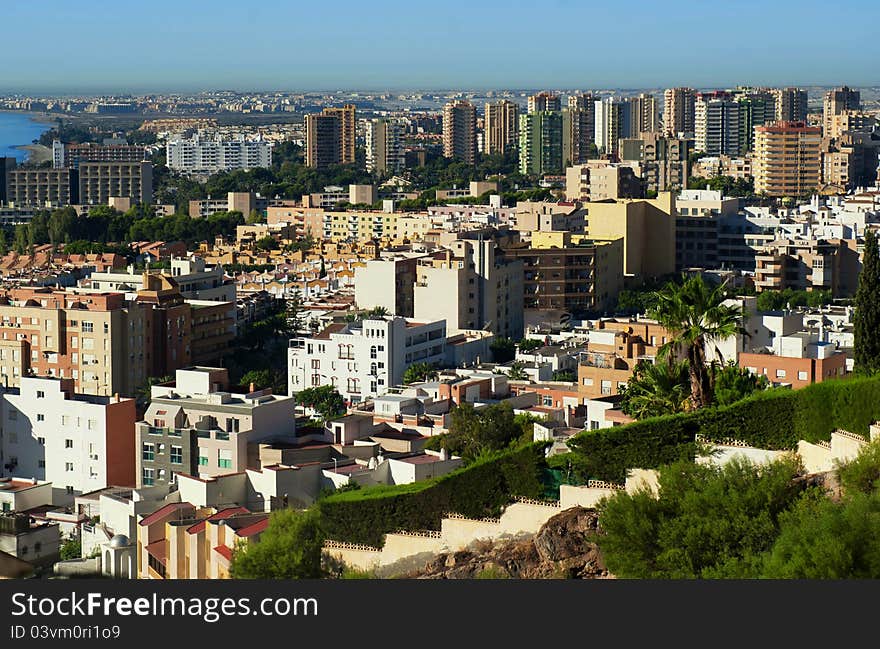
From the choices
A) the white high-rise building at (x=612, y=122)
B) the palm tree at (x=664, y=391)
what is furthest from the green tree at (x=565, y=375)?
the white high-rise building at (x=612, y=122)

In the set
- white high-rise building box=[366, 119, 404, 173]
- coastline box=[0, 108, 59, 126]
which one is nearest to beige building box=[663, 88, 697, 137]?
white high-rise building box=[366, 119, 404, 173]

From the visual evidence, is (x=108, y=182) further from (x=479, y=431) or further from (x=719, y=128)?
(x=479, y=431)

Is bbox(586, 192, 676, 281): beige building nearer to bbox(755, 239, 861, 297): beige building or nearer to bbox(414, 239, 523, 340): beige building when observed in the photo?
bbox(755, 239, 861, 297): beige building

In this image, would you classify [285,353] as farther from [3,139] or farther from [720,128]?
[3,139]

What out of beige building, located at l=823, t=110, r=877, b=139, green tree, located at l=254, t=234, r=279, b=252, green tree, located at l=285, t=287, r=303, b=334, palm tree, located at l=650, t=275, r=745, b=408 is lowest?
green tree, located at l=254, t=234, r=279, b=252

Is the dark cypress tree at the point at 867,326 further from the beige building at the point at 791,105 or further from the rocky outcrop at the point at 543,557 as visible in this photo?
the beige building at the point at 791,105
